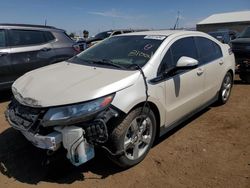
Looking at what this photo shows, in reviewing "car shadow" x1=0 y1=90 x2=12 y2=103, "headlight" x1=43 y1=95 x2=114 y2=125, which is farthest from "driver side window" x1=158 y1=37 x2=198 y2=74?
"car shadow" x1=0 y1=90 x2=12 y2=103

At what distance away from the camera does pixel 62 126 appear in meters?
2.95

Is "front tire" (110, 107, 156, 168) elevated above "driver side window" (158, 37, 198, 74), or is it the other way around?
"driver side window" (158, 37, 198, 74)

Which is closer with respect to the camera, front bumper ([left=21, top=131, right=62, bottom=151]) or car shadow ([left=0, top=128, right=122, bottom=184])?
front bumper ([left=21, top=131, right=62, bottom=151])

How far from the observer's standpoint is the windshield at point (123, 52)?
12.8 ft

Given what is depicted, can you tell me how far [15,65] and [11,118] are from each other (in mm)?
3512

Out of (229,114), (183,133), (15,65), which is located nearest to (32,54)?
(15,65)

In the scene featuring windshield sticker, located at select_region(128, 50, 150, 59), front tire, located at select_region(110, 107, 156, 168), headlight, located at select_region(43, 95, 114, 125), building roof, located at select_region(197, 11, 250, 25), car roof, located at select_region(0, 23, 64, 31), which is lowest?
front tire, located at select_region(110, 107, 156, 168)

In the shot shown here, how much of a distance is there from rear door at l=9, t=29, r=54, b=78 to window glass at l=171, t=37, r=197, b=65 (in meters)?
3.88

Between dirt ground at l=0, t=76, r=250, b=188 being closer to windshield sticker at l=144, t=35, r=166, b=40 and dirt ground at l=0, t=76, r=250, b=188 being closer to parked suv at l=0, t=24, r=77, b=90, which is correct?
windshield sticker at l=144, t=35, r=166, b=40

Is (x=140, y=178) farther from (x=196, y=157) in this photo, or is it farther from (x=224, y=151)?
Result: (x=224, y=151)

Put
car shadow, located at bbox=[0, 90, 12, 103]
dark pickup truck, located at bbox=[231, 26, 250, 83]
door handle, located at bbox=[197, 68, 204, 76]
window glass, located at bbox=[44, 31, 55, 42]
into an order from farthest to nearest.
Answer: dark pickup truck, located at bbox=[231, 26, 250, 83] < window glass, located at bbox=[44, 31, 55, 42] < car shadow, located at bbox=[0, 90, 12, 103] < door handle, located at bbox=[197, 68, 204, 76]

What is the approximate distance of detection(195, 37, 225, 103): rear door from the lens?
A: 4853 millimetres

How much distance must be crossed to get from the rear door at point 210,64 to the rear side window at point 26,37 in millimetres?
4034

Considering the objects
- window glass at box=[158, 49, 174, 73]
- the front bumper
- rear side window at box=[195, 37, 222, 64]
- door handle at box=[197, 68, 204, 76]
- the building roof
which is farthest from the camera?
the building roof
